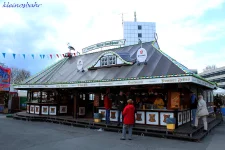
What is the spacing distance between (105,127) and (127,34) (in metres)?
51.6

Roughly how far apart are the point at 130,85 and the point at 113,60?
291cm

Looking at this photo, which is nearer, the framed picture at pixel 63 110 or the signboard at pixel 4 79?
the framed picture at pixel 63 110

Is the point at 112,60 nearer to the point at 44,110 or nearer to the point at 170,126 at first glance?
the point at 170,126

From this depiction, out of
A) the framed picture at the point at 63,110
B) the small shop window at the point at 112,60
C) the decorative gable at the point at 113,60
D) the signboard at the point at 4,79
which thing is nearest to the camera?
the decorative gable at the point at 113,60

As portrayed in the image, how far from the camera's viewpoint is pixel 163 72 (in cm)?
1045

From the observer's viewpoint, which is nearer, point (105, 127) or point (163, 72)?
point (163, 72)

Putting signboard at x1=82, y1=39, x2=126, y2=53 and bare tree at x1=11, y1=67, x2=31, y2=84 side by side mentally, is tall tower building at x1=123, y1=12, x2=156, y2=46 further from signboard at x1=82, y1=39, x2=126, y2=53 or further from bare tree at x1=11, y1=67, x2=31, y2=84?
signboard at x1=82, y1=39, x2=126, y2=53

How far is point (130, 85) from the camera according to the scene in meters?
11.6

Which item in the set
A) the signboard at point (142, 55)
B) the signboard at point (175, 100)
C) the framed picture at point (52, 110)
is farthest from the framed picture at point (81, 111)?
the signboard at point (175, 100)

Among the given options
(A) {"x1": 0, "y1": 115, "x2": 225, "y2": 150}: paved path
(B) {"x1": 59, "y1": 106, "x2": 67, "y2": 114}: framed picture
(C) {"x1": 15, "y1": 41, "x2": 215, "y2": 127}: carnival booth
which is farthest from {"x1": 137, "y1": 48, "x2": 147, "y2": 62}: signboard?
(B) {"x1": 59, "y1": 106, "x2": 67, "y2": 114}: framed picture

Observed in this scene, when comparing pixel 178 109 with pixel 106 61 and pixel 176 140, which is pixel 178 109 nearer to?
pixel 176 140

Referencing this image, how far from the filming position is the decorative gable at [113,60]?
529 inches

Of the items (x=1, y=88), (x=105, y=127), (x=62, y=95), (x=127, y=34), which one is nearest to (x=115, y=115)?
(x=105, y=127)

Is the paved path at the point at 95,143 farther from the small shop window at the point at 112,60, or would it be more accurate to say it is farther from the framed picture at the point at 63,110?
the framed picture at the point at 63,110
